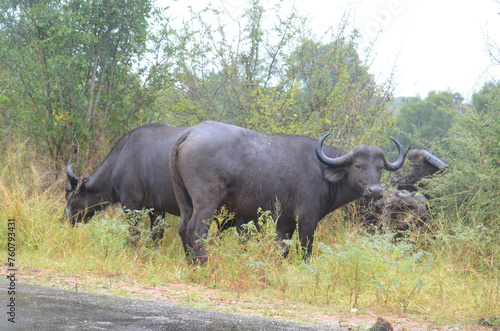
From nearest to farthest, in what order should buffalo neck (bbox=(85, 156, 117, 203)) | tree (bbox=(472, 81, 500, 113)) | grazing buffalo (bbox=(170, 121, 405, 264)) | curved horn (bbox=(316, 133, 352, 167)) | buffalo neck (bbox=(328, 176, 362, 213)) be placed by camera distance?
grazing buffalo (bbox=(170, 121, 405, 264)), curved horn (bbox=(316, 133, 352, 167)), buffalo neck (bbox=(328, 176, 362, 213)), tree (bbox=(472, 81, 500, 113)), buffalo neck (bbox=(85, 156, 117, 203))

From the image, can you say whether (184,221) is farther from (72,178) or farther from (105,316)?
(105,316)

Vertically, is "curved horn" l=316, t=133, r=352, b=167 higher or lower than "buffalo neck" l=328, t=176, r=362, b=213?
higher

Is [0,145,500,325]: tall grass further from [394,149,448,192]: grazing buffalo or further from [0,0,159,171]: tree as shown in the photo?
[0,0,159,171]: tree

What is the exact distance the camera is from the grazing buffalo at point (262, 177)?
24.5 feet

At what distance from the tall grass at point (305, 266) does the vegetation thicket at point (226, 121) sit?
0.03 m

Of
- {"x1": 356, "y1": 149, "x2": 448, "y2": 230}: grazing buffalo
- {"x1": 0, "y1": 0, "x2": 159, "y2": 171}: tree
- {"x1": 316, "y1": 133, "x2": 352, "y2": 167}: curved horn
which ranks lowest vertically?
{"x1": 356, "y1": 149, "x2": 448, "y2": 230}: grazing buffalo

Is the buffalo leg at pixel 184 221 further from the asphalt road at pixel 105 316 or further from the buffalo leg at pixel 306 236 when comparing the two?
the asphalt road at pixel 105 316

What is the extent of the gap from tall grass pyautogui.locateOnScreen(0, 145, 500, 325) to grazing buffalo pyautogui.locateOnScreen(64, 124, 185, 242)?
25.3 inches

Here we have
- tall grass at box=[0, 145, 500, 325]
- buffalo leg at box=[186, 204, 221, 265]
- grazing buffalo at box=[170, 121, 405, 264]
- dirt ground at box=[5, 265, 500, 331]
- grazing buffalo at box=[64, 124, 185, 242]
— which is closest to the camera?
dirt ground at box=[5, 265, 500, 331]

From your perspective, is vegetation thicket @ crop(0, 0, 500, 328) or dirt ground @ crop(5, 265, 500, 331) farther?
vegetation thicket @ crop(0, 0, 500, 328)

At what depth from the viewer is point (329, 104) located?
33.5 ft

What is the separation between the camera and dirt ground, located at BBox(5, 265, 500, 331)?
16.9 feet

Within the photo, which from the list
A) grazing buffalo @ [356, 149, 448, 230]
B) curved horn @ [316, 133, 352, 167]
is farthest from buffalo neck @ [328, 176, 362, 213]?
grazing buffalo @ [356, 149, 448, 230]

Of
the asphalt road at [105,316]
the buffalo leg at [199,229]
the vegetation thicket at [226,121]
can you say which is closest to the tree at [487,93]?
the vegetation thicket at [226,121]
